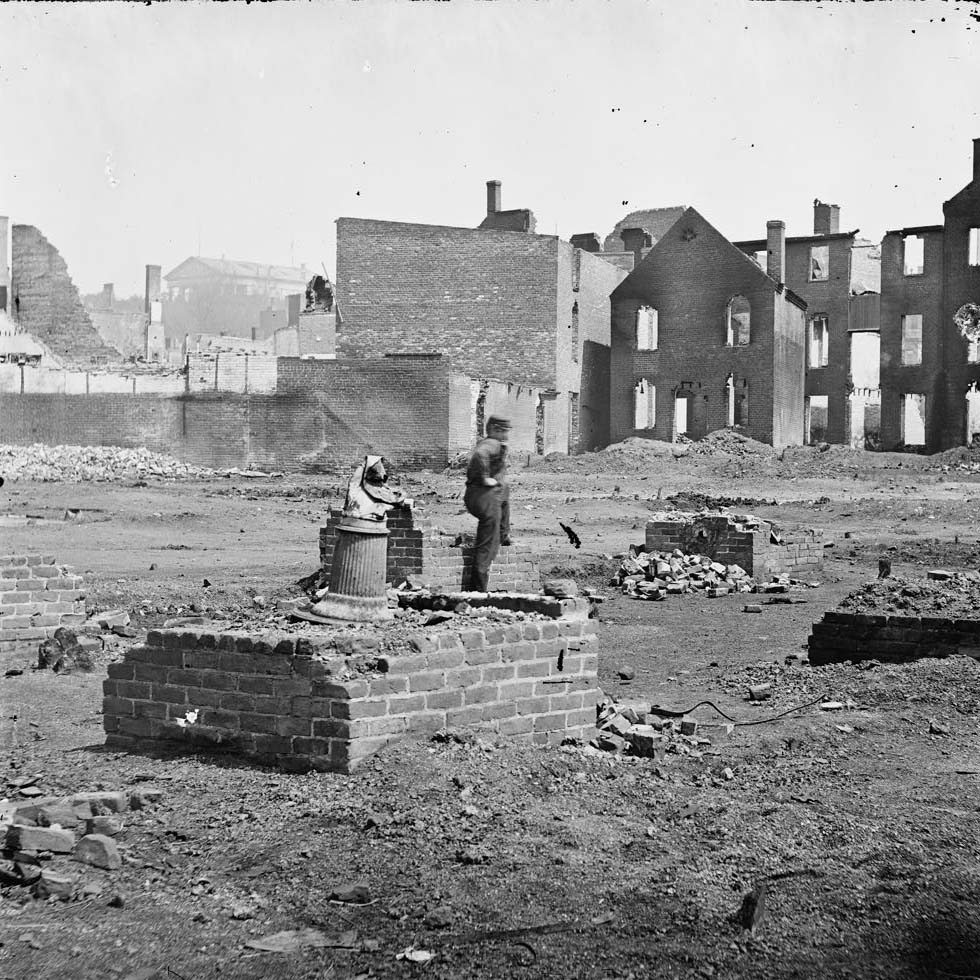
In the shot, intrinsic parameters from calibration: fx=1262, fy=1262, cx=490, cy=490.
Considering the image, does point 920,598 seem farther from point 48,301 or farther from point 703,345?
point 48,301

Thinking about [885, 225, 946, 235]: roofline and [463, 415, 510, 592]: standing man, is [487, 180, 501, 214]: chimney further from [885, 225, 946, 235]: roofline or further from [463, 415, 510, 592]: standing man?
[463, 415, 510, 592]: standing man

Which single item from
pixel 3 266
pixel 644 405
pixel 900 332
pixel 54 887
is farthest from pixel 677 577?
pixel 3 266

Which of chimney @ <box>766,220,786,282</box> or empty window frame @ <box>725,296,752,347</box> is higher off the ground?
chimney @ <box>766,220,786,282</box>

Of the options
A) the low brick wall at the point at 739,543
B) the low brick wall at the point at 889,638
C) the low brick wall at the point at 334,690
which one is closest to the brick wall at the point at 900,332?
the low brick wall at the point at 739,543

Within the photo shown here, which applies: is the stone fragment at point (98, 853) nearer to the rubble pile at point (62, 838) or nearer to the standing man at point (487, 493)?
the rubble pile at point (62, 838)

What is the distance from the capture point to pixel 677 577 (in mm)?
15242

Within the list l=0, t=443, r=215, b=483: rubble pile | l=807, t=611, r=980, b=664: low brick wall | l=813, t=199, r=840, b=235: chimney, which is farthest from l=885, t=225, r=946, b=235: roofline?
l=807, t=611, r=980, b=664: low brick wall

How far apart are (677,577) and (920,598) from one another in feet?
18.8

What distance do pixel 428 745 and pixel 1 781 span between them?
1.97 meters

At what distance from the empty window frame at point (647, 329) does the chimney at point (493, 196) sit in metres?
8.16

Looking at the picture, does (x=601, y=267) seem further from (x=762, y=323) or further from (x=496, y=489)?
(x=496, y=489)

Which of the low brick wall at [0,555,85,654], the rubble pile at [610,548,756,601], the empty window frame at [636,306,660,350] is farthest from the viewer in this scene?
the empty window frame at [636,306,660,350]

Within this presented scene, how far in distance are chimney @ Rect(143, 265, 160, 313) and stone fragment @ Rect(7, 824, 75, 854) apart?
220 ft

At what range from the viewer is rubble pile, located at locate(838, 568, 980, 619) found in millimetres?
9156
